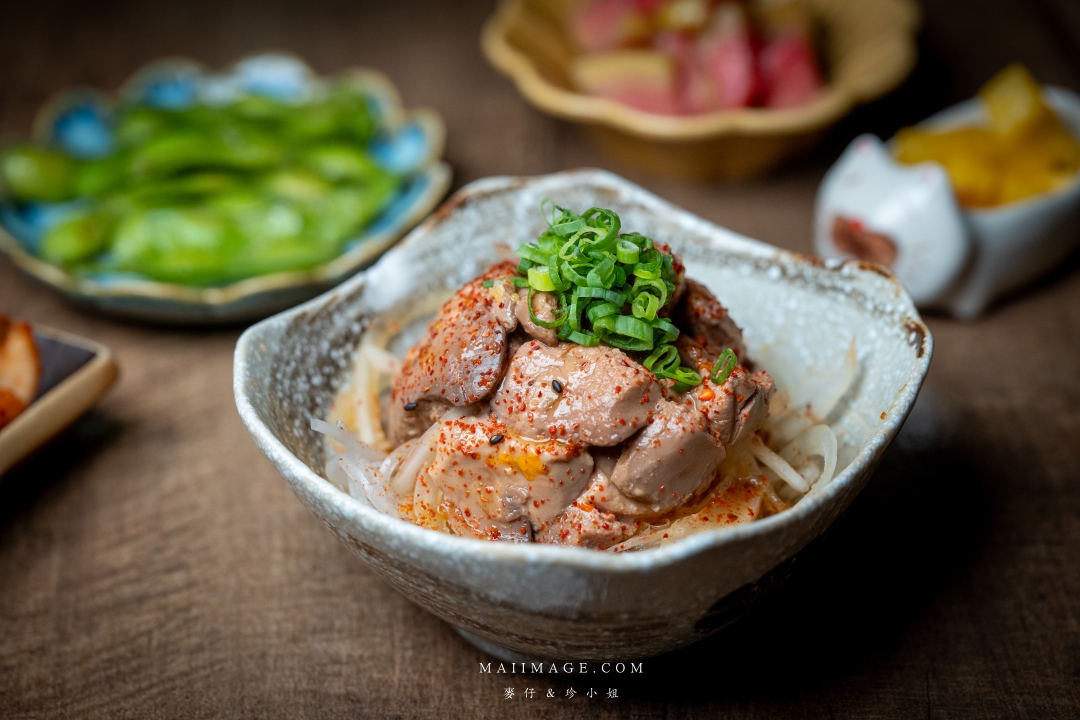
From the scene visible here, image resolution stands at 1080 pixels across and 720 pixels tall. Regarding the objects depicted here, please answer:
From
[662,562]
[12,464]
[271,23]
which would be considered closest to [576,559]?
[662,562]

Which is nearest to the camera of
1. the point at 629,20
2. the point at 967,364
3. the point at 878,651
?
the point at 878,651

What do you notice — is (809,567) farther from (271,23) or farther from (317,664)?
(271,23)

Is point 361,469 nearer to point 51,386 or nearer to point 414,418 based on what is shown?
point 414,418

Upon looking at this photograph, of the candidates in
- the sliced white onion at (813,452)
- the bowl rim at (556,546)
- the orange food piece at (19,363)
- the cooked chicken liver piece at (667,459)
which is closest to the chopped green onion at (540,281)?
the cooked chicken liver piece at (667,459)

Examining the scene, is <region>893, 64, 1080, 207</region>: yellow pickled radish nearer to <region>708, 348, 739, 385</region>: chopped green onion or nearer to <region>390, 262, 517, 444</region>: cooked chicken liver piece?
<region>708, 348, 739, 385</region>: chopped green onion

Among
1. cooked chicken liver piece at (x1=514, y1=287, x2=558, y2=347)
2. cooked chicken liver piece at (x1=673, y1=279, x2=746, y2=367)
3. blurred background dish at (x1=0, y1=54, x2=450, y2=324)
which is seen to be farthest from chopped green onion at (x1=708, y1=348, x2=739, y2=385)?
blurred background dish at (x1=0, y1=54, x2=450, y2=324)

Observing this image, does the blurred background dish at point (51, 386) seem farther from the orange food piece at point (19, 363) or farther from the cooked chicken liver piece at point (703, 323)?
the cooked chicken liver piece at point (703, 323)
